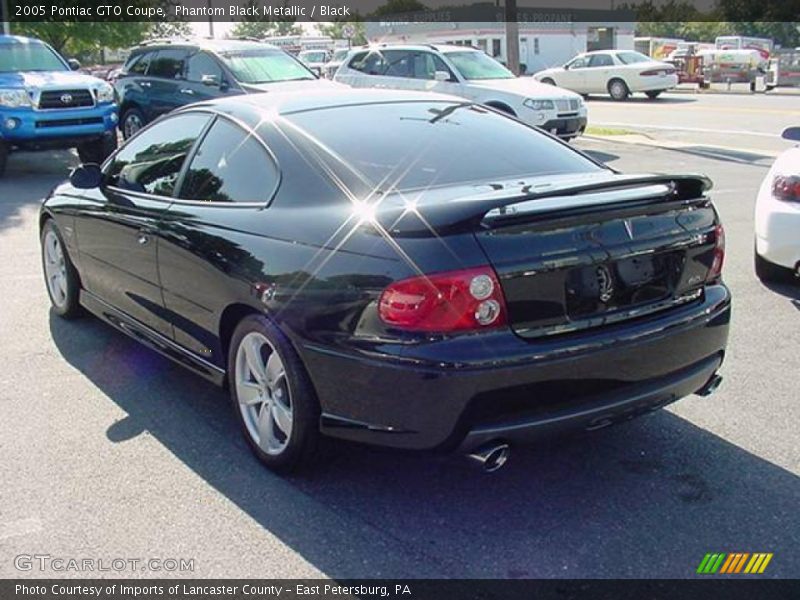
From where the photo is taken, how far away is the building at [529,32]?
50.1 meters

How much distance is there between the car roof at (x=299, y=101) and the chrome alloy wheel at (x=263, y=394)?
111 cm

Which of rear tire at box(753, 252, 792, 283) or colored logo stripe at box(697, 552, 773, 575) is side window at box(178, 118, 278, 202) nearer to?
colored logo stripe at box(697, 552, 773, 575)

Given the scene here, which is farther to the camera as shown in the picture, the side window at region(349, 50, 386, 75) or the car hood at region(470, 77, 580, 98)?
the side window at region(349, 50, 386, 75)

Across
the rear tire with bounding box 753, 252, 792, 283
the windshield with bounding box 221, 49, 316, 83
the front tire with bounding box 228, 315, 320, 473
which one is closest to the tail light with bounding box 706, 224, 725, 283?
the front tire with bounding box 228, 315, 320, 473

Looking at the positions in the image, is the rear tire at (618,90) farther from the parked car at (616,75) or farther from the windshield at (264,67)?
the windshield at (264,67)

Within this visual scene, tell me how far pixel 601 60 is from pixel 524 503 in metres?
28.4

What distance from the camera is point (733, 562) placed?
309 centimetres

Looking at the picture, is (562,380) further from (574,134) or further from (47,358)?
(574,134)

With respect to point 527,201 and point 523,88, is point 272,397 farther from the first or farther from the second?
point 523,88

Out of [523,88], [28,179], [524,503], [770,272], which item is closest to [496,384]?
[524,503]

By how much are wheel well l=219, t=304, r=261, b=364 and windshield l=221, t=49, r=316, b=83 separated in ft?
32.3

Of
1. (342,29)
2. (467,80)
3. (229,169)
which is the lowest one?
(229,169)

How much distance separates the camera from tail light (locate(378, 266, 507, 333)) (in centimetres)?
309

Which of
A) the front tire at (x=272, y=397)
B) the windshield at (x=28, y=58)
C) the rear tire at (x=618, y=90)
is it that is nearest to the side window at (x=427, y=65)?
the windshield at (x=28, y=58)
